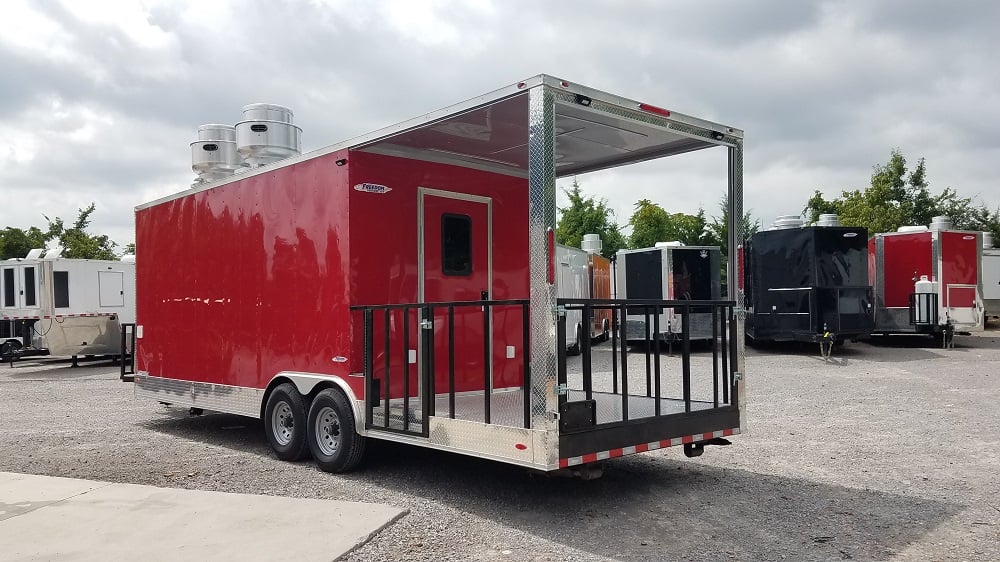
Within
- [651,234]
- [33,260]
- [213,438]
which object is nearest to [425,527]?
[213,438]

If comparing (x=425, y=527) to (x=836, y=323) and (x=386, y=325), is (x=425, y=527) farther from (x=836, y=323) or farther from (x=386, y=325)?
(x=836, y=323)

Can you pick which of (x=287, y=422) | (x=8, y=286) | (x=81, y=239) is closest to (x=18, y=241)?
(x=81, y=239)

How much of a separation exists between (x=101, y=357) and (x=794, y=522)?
67.4 ft

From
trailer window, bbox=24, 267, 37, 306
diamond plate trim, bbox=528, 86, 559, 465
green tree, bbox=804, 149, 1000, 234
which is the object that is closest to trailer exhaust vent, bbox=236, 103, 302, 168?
diamond plate trim, bbox=528, 86, 559, 465

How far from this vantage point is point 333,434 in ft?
23.1

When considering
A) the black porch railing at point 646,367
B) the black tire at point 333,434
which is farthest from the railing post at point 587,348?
the black tire at point 333,434

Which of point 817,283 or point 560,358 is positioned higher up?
point 817,283

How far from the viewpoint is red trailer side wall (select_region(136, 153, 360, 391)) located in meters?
7.05

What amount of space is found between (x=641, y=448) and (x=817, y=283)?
12152mm

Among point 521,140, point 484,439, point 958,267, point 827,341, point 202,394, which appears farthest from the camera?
point 958,267

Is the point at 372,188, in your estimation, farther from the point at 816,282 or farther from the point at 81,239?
the point at 81,239

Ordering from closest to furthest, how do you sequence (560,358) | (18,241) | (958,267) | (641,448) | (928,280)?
(560,358), (641,448), (928,280), (958,267), (18,241)

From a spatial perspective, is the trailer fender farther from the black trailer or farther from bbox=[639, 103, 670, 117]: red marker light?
the black trailer

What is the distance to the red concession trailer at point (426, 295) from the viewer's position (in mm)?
5355
